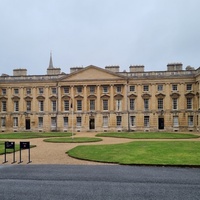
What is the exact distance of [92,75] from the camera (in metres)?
47.4

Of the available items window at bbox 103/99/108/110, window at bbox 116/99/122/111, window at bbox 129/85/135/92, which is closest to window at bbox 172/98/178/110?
window at bbox 129/85/135/92

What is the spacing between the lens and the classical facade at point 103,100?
45.3m

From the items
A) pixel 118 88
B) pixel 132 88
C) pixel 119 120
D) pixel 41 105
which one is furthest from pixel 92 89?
pixel 41 105

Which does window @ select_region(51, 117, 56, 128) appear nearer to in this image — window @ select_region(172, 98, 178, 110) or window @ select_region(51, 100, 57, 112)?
window @ select_region(51, 100, 57, 112)

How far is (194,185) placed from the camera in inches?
365

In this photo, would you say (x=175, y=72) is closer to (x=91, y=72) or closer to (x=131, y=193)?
(x=91, y=72)

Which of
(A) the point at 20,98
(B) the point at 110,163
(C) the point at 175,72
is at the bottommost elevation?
(B) the point at 110,163

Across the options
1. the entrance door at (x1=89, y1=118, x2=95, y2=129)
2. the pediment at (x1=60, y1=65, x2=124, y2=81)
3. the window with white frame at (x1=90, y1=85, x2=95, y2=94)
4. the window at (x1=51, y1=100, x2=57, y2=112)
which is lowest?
the entrance door at (x1=89, y1=118, x2=95, y2=129)

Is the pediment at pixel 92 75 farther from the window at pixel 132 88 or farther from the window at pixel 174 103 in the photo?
the window at pixel 174 103

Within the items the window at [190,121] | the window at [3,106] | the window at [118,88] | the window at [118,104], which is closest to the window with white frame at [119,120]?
the window at [118,104]

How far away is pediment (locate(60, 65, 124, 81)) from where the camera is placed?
46.9 metres

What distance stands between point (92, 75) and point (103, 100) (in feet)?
18.2

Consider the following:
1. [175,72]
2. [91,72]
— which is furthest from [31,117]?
[175,72]

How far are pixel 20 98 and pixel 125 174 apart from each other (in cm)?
4282
